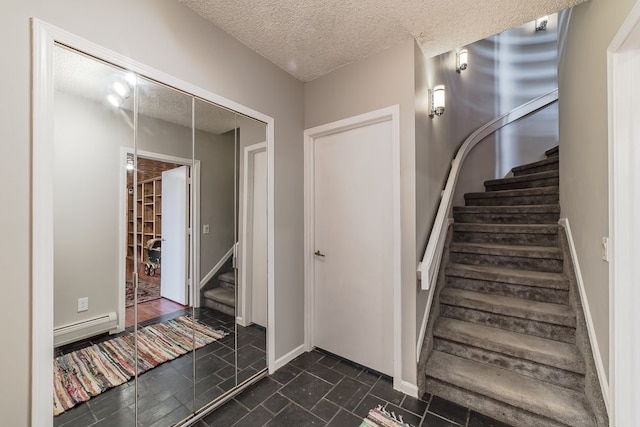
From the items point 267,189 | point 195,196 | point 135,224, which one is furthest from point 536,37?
point 135,224

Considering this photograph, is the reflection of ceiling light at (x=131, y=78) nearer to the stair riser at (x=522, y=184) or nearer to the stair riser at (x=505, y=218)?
the stair riser at (x=505, y=218)

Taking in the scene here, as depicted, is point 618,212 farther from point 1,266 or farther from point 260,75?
point 1,266

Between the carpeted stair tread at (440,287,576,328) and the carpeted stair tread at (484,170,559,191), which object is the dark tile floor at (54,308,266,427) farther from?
the carpeted stair tread at (484,170,559,191)

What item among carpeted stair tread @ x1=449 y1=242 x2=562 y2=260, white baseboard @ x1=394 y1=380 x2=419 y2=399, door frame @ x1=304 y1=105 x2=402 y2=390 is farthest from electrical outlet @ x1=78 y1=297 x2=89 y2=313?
carpeted stair tread @ x1=449 y1=242 x2=562 y2=260

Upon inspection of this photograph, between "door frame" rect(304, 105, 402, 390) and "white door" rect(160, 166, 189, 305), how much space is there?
110 centimetres

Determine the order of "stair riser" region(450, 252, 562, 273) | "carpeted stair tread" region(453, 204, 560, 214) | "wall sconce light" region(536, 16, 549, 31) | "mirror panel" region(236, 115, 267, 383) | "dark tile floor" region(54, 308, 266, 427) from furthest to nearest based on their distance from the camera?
"wall sconce light" region(536, 16, 549, 31) < "carpeted stair tread" region(453, 204, 560, 214) < "stair riser" region(450, 252, 562, 273) < "mirror panel" region(236, 115, 267, 383) < "dark tile floor" region(54, 308, 266, 427)

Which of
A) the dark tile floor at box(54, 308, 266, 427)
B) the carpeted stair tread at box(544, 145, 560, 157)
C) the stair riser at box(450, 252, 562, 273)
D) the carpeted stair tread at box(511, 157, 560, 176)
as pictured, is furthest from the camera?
the carpeted stair tread at box(544, 145, 560, 157)

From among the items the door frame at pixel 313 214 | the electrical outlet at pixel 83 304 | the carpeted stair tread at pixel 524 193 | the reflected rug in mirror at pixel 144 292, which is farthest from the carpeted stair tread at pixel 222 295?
the carpeted stair tread at pixel 524 193

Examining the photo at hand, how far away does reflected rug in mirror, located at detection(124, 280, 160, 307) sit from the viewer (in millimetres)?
1390

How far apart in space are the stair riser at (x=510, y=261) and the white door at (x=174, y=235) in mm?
2509

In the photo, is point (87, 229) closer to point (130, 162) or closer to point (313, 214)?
point (130, 162)

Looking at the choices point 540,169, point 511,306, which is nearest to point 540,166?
point 540,169

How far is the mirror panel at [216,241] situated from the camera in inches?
67.5

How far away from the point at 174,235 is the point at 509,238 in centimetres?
303
